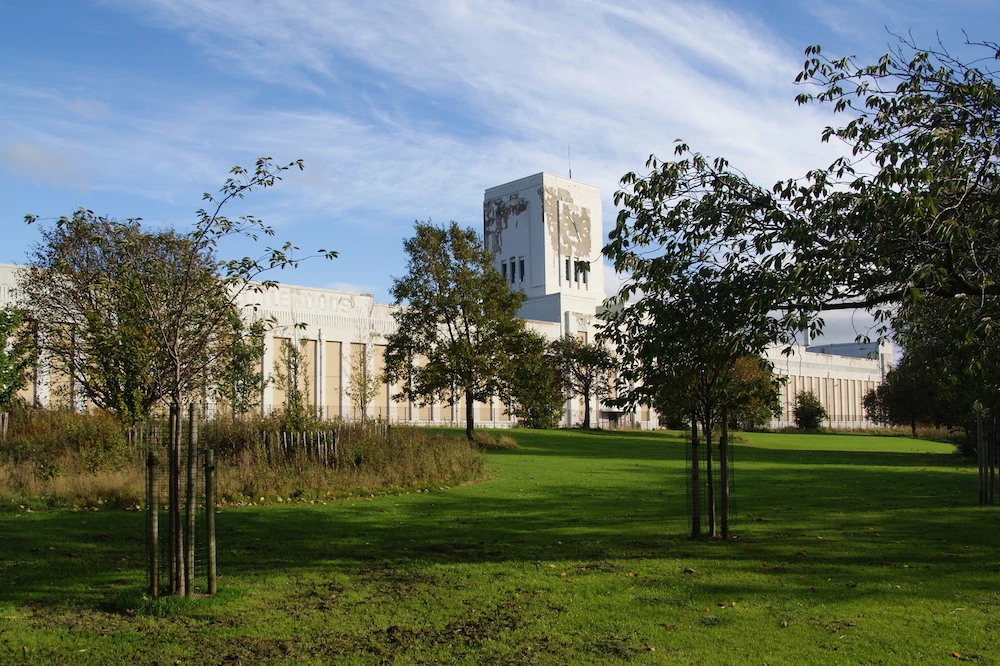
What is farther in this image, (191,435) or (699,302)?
(699,302)

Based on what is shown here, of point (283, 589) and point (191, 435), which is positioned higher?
point (191, 435)

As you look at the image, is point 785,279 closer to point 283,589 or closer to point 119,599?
point 283,589

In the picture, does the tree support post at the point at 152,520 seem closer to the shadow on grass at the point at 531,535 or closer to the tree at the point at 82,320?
the shadow on grass at the point at 531,535

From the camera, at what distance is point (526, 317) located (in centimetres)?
7994

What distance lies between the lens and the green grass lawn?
284 inches

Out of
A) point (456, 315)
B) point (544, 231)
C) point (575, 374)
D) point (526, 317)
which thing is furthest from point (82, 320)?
point (544, 231)

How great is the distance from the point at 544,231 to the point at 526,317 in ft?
57.1

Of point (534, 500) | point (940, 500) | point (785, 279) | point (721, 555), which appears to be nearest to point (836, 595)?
point (721, 555)

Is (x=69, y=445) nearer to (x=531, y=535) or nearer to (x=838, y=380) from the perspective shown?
(x=531, y=535)

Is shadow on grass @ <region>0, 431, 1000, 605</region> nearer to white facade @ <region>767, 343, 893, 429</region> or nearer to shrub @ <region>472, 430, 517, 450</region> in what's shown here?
shrub @ <region>472, 430, 517, 450</region>

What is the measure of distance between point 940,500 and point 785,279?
12279 millimetres

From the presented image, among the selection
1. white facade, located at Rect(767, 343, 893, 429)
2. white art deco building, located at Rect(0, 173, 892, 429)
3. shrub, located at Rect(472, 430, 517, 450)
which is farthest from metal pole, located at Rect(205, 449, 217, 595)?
white facade, located at Rect(767, 343, 893, 429)

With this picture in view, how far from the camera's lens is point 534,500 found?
17.9 meters

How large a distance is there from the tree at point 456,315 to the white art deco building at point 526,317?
647cm
